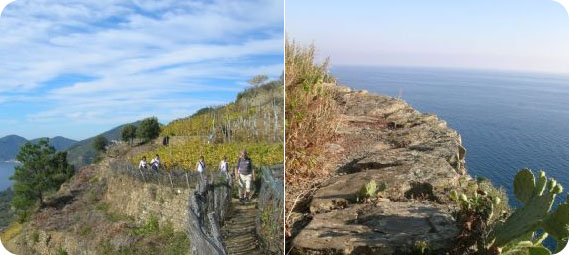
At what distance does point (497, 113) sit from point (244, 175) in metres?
1.95

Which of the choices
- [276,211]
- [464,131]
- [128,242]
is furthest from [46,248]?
[464,131]

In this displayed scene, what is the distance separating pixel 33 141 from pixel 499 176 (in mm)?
2888

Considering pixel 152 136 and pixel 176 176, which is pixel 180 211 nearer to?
pixel 176 176

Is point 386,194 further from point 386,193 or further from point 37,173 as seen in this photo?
point 37,173

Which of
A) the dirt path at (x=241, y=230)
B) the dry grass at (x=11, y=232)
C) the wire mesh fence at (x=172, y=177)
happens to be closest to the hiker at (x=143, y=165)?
the wire mesh fence at (x=172, y=177)

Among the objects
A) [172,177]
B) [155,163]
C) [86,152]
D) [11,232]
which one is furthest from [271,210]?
[11,232]

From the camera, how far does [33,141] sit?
271cm

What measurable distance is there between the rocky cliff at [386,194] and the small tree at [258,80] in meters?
0.95

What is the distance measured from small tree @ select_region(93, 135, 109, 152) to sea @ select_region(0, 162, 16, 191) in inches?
19.4

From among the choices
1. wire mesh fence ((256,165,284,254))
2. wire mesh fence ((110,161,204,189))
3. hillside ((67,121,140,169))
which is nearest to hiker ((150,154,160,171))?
wire mesh fence ((110,161,204,189))

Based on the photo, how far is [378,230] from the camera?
286cm

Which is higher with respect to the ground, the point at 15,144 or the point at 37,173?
the point at 15,144

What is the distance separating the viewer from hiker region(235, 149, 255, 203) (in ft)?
7.64

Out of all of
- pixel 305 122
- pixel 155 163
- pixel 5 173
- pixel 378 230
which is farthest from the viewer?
pixel 305 122
